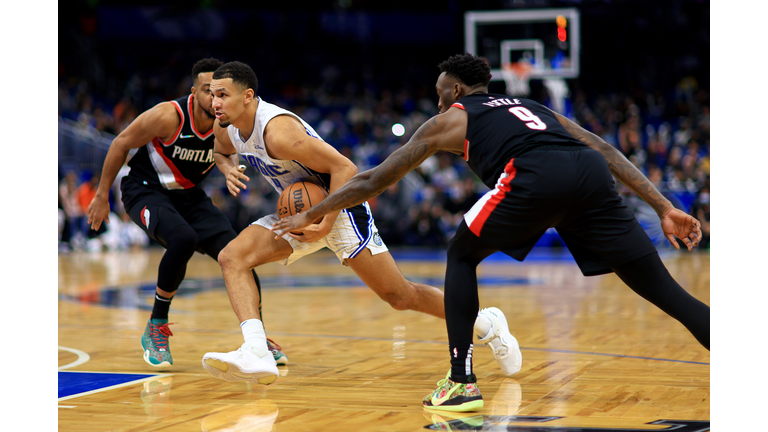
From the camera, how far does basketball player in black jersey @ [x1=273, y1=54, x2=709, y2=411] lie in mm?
3383

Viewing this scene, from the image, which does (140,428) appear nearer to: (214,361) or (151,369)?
(214,361)

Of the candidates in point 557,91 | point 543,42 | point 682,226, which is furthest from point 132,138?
point 557,91

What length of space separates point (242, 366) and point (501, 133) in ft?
5.39

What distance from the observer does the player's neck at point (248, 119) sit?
421 centimetres

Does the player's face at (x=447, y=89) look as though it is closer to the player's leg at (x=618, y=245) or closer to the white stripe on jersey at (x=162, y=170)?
the player's leg at (x=618, y=245)

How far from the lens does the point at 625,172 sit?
11.9ft

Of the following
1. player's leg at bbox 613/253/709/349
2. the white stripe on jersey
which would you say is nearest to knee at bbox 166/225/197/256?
the white stripe on jersey

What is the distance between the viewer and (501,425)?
3189mm

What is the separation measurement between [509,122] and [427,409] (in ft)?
4.49

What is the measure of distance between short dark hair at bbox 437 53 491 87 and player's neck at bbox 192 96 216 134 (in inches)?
78.6

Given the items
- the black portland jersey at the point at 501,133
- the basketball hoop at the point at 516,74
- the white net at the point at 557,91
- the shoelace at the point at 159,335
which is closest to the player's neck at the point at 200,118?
the shoelace at the point at 159,335

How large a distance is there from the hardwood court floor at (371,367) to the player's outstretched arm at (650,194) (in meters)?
0.78

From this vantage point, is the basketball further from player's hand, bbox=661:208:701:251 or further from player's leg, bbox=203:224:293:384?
player's hand, bbox=661:208:701:251
